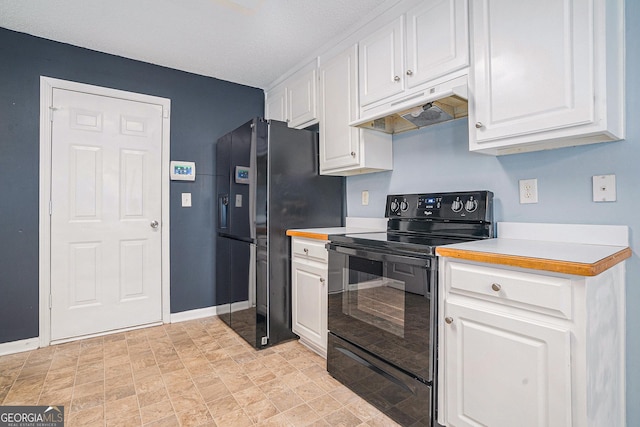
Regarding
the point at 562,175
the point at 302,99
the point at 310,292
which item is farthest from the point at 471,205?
the point at 302,99

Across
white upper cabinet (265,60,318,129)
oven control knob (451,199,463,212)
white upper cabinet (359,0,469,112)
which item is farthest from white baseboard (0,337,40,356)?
oven control knob (451,199,463,212)

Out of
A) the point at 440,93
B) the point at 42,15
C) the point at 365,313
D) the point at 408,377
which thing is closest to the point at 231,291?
the point at 365,313

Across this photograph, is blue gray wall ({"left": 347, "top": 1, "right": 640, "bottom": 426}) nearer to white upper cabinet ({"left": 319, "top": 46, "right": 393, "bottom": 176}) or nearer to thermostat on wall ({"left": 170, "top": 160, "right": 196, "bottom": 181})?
white upper cabinet ({"left": 319, "top": 46, "right": 393, "bottom": 176})

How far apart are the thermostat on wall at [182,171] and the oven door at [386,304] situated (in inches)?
70.7

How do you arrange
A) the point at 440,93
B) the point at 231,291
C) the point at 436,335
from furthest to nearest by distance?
1. the point at 231,291
2. the point at 440,93
3. the point at 436,335

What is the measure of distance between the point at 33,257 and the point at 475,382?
308cm

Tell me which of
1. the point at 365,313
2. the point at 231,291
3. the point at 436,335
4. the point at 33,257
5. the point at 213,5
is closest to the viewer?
the point at 436,335

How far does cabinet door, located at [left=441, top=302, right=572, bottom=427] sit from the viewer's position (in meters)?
1.05

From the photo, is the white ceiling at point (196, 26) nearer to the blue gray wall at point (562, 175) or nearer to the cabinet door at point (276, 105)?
the cabinet door at point (276, 105)

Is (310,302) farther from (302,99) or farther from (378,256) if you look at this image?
(302,99)

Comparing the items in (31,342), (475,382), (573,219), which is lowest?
(31,342)

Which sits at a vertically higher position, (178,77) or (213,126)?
(178,77)

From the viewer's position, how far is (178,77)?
10.0 ft

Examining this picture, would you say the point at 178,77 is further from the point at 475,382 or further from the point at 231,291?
the point at 475,382
